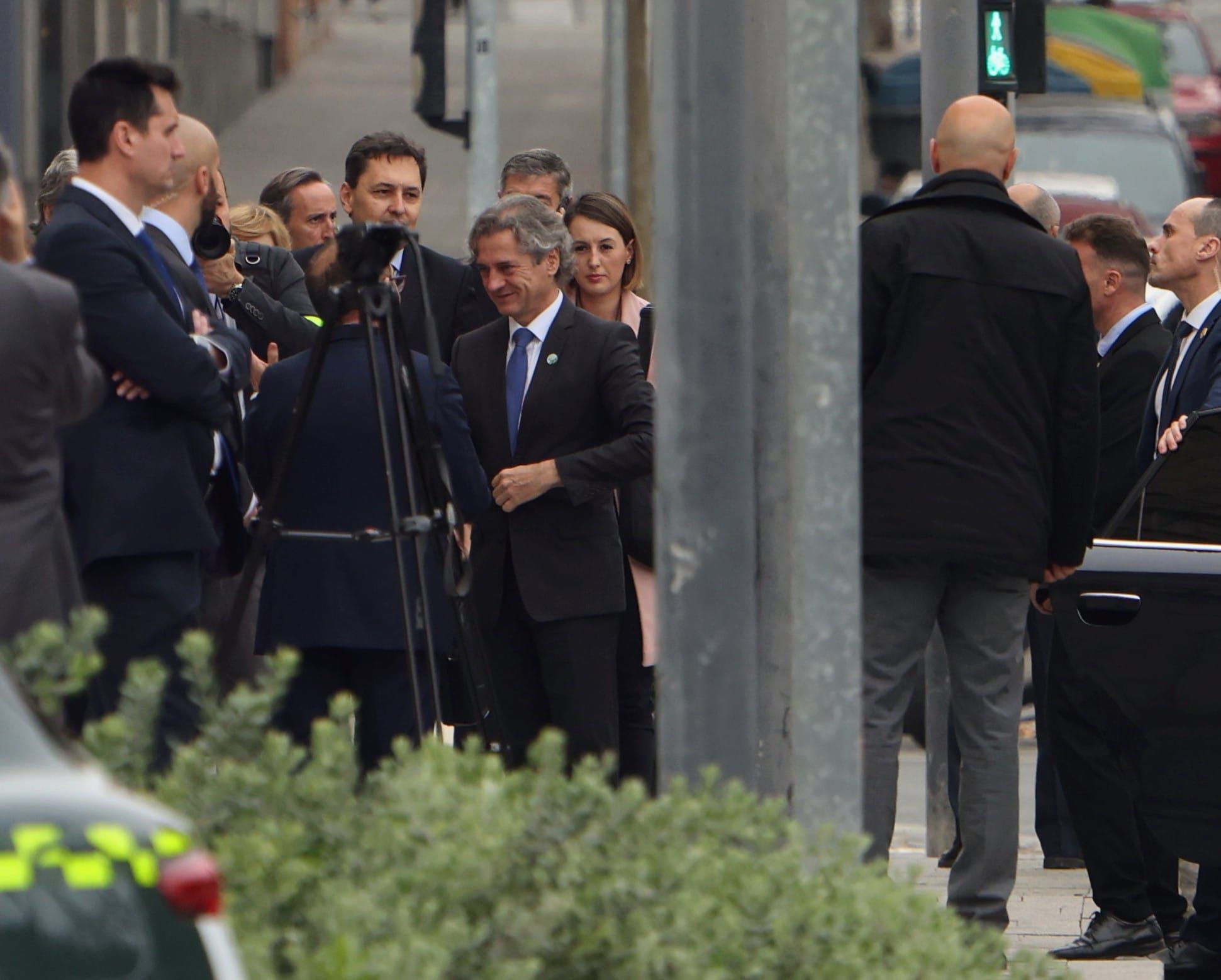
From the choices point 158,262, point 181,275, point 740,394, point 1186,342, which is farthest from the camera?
point 1186,342

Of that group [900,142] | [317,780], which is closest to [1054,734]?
[317,780]

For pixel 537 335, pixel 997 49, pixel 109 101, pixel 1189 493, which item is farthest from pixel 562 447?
pixel 997 49

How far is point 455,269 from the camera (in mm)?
7270

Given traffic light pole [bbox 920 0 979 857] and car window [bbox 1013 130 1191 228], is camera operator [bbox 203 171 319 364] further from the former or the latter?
car window [bbox 1013 130 1191 228]

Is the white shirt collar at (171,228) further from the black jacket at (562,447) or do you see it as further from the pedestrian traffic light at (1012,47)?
the pedestrian traffic light at (1012,47)

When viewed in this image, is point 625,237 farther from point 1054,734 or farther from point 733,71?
point 733,71

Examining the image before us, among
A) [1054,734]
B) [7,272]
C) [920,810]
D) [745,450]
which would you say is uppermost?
[7,272]

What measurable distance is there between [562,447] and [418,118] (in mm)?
19796

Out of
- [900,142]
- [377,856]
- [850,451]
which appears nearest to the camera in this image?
[377,856]

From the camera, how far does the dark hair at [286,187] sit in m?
8.87

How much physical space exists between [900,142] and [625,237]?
19.6 m

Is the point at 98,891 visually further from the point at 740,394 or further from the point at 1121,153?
the point at 1121,153

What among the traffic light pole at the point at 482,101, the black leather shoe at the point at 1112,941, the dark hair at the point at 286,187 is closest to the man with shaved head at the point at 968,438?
the black leather shoe at the point at 1112,941

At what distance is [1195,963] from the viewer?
228 inches
